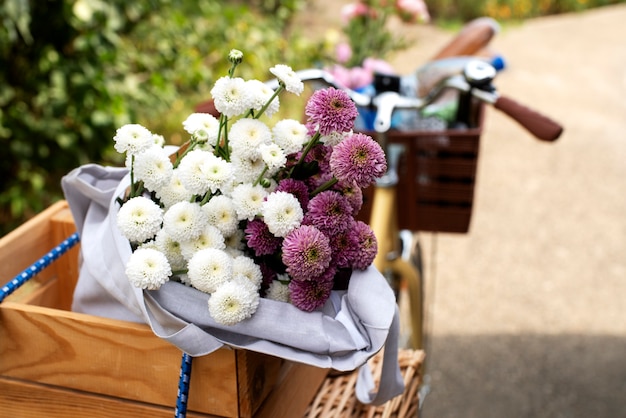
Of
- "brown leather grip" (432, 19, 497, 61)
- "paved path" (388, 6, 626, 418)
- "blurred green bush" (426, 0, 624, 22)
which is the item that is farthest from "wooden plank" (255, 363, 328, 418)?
"blurred green bush" (426, 0, 624, 22)

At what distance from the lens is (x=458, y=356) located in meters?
2.97

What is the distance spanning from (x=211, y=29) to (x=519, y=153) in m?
2.10

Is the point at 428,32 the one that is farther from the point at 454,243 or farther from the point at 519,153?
the point at 454,243

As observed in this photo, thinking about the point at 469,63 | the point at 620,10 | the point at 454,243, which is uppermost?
the point at 469,63

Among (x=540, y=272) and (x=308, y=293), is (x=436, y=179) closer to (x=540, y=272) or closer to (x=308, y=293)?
(x=308, y=293)

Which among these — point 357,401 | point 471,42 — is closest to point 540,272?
point 471,42

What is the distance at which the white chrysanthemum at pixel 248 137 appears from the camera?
0.96 m

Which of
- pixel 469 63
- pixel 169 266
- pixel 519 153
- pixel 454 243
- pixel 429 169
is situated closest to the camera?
pixel 169 266

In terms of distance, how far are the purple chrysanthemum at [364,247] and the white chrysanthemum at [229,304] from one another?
16 centimetres

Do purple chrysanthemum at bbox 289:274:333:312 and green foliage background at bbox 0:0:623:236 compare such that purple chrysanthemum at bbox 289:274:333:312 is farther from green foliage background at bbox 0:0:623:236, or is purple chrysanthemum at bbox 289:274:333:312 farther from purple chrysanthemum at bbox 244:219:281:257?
green foliage background at bbox 0:0:623:236

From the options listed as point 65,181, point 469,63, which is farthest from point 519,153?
point 65,181

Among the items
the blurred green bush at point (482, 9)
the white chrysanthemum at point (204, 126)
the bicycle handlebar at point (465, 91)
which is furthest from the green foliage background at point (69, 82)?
the blurred green bush at point (482, 9)

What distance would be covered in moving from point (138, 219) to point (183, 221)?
0.05 metres

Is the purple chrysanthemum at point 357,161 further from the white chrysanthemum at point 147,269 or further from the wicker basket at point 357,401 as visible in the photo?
the wicker basket at point 357,401
